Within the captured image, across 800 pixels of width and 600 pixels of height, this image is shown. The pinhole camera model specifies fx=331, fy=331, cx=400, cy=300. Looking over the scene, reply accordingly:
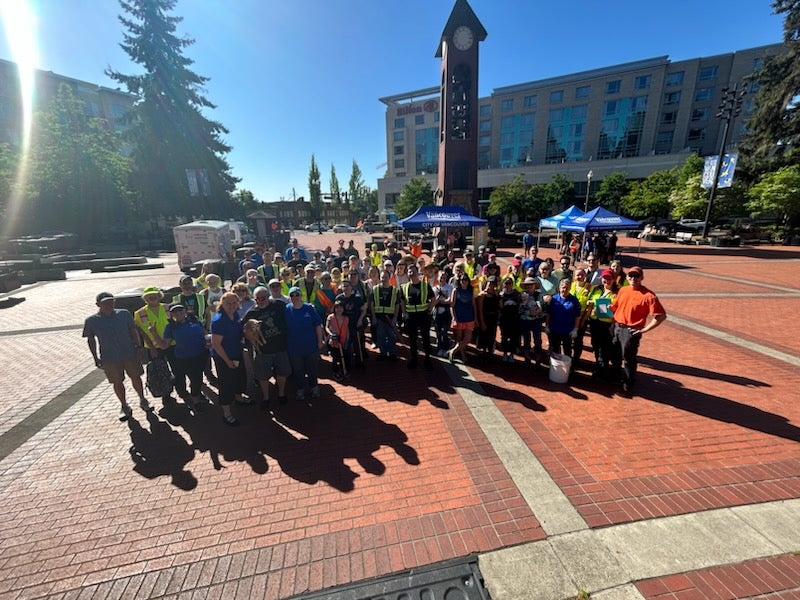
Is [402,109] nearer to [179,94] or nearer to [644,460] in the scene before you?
[179,94]

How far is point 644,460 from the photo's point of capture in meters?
3.84

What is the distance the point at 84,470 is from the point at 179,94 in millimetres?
41680

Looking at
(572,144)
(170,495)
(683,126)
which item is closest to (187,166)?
(170,495)

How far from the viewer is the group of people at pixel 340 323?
185 inches

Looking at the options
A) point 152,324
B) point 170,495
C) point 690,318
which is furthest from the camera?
point 690,318

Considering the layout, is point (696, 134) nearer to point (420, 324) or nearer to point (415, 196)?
point (415, 196)

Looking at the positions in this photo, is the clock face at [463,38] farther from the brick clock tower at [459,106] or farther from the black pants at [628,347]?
the black pants at [628,347]

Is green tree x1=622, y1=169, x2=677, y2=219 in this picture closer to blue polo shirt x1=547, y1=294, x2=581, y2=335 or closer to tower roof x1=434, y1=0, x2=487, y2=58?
tower roof x1=434, y1=0, x2=487, y2=58

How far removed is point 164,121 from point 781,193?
50.5 meters

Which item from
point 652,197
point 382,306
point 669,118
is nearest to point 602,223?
point 382,306

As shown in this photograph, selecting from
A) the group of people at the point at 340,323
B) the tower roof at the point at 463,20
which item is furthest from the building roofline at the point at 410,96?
the group of people at the point at 340,323

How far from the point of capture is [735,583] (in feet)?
8.29

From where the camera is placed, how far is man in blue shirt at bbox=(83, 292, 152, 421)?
181 inches

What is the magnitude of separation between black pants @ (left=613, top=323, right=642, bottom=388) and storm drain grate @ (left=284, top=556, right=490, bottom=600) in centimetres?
392
